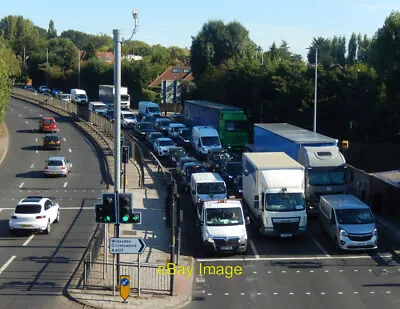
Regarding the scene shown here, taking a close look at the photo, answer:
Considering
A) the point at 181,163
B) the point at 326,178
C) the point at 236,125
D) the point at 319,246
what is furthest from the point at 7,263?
the point at 236,125

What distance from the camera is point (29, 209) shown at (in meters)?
25.9

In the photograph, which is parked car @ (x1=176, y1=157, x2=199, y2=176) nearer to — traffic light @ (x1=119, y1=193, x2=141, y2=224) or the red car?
traffic light @ (x1=119, y1=193, x2=141, y2=224)

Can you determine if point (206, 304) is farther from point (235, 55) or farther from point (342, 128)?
point (235, 55)

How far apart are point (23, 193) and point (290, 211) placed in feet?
58.0

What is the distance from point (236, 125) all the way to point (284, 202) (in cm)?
2710

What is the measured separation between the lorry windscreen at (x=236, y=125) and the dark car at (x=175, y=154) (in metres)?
6.56

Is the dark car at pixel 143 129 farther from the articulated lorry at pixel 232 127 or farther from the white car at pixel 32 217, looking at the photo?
the white car at pixel 32 217

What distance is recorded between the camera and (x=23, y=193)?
36.2m

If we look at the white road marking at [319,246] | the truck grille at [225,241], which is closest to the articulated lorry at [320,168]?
the white road marking at [319,246]

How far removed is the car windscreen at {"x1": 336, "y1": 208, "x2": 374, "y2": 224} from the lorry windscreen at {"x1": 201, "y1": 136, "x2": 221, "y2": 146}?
79.6 feet

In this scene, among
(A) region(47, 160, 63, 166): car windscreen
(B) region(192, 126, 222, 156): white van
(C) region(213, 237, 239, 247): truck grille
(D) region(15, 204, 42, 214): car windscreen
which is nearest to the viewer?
(C) region(213, 237, 239, 247): truck grille

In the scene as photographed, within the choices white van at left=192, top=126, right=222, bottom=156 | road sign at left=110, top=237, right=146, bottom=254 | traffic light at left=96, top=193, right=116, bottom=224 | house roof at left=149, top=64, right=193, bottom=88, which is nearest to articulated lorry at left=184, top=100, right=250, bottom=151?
white van at left=192, top=126, right=222, bottom=156

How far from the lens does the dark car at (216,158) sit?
1595 inches

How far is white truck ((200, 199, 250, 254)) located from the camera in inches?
895
